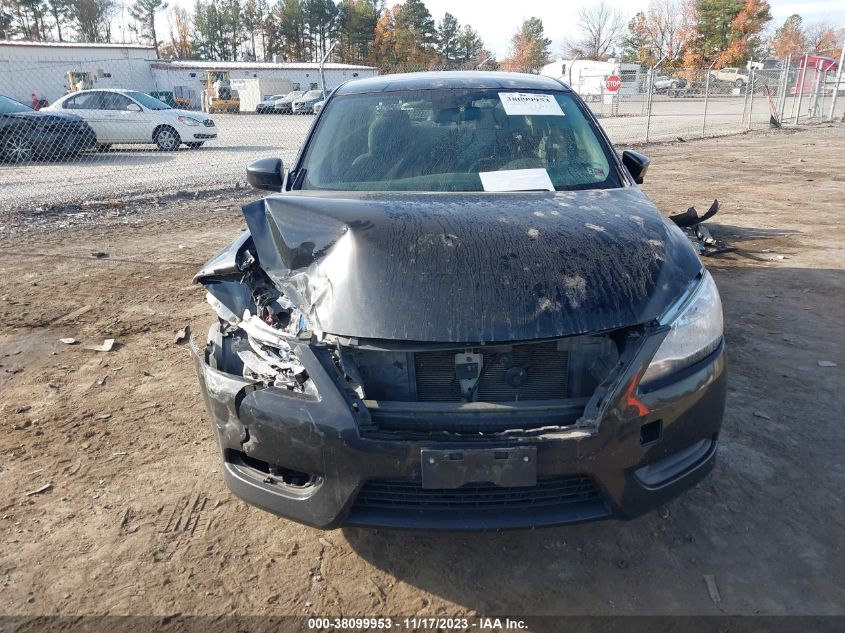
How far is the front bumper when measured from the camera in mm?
1933

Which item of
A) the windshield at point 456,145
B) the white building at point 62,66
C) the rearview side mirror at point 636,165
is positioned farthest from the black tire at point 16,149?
the white building at point 62,66

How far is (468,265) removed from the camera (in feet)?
7.23

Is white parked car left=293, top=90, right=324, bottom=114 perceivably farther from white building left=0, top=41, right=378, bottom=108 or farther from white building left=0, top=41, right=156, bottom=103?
white building left=0, top=41, right=156, bottom=103

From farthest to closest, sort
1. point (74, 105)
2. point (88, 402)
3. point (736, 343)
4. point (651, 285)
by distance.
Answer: point (74, 105), point (736, 343), point (88, 402), point (651, 285)

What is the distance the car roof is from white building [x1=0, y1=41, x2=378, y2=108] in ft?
109

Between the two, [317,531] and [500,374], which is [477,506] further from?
[317,531]

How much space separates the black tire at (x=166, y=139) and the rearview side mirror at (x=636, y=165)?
14.6 m

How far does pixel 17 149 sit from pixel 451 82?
13.2m

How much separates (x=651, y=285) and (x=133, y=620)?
2157 millimetres

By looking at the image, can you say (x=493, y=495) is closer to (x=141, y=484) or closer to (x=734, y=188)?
(x=141, y=484)

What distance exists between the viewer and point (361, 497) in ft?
6.68

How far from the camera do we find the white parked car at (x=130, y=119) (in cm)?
1488

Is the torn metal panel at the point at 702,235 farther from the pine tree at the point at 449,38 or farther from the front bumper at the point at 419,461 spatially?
the pine tree at the point at 449,38

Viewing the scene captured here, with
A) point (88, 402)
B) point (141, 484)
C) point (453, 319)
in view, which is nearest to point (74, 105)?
point (88, 402)
